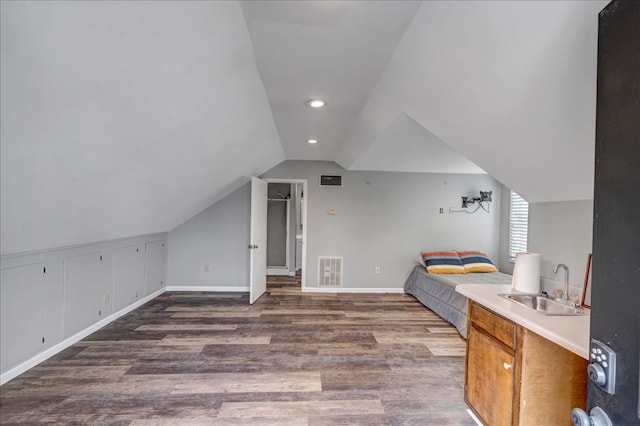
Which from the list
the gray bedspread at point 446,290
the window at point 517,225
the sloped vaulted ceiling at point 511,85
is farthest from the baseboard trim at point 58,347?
the window at point 517,225

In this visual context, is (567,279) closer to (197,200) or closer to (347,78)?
(347,78)

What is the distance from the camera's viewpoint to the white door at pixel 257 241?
4449mm

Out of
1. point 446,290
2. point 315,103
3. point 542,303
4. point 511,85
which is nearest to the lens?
point 511,85

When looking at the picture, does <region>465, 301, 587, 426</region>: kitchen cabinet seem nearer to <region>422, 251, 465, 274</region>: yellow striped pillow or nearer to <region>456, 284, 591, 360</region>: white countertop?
<region>456, 284, 591, 360</region>: white countertop

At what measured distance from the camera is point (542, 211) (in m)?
2.22

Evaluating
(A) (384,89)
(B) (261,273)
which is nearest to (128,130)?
(A) (384,89)

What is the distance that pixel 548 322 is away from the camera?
1.48 m

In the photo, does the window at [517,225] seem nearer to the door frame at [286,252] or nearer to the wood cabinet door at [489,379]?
the wood cabinet door at [489,379]

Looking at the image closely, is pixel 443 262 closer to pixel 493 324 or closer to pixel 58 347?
pixel 493 324

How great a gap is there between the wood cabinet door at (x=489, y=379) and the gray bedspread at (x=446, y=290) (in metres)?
1.43

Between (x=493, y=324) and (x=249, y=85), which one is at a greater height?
(x=249, y=85)

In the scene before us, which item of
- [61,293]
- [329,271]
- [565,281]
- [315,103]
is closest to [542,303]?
[565,281]

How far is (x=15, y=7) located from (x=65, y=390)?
2570 millimetres

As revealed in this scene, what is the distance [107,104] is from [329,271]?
13.8 feet
